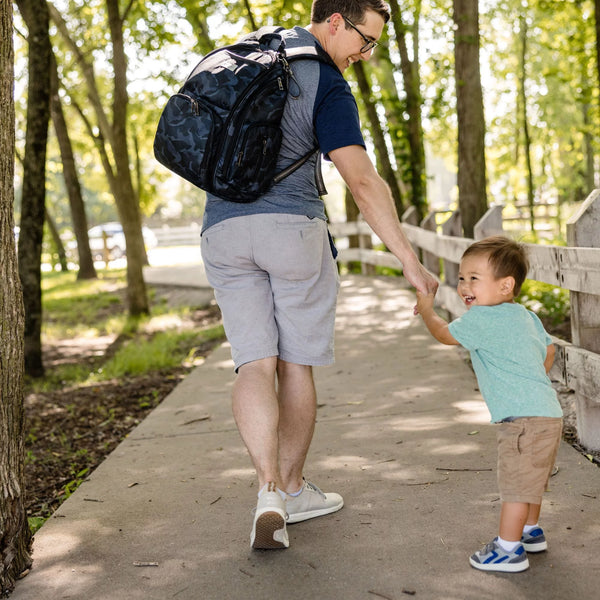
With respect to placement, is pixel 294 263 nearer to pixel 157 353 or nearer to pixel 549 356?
pixel 549 356

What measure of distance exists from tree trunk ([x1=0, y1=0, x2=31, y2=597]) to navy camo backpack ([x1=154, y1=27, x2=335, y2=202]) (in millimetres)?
622

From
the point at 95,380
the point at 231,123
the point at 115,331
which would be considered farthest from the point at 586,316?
the point at 115,331

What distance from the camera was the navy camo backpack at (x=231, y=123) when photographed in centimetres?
320

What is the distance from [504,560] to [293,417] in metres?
1.06

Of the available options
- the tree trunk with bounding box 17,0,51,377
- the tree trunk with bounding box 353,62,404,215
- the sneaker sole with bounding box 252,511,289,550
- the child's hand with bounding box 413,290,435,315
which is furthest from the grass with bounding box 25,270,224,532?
the tree trunk with bounding box 353,62,404,215

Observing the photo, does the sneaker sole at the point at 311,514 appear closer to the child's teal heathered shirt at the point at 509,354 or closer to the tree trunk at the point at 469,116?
the child's teal heathered shirt at the point at 509,354

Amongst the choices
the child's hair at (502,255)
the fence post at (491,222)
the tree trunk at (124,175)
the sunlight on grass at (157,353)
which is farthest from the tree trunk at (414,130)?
the child's hair at (502,255)

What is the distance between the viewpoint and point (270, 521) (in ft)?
10.4

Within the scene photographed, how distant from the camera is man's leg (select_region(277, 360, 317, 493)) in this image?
3.57 meters

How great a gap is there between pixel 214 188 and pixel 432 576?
166cm

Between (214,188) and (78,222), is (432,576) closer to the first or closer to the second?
(214,188)

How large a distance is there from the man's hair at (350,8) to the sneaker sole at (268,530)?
1.98m

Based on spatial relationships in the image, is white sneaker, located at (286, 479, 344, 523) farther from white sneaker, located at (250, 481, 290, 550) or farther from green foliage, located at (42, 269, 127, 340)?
green foliage, located at (42, 269, 127, 340)

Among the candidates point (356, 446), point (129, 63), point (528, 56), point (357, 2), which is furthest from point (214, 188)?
point (528, 56)
